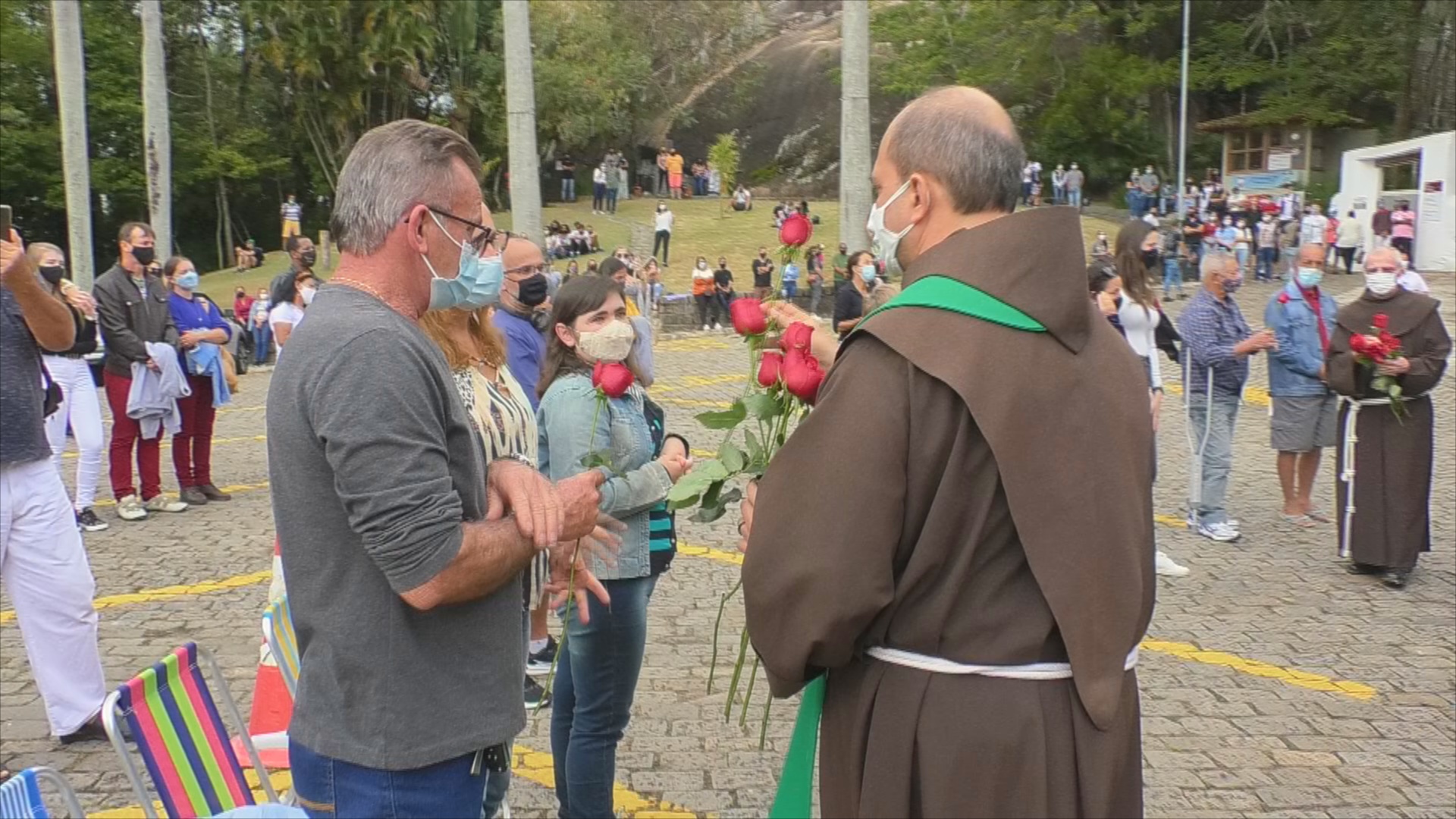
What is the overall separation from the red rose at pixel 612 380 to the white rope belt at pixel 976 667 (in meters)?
1.28

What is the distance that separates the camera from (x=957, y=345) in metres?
2.37

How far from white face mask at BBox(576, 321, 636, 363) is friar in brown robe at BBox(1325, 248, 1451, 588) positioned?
5844 millimetres

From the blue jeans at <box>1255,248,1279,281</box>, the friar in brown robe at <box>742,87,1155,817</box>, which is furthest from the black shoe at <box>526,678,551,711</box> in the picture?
the blue jeans at <box>1255,248,1279,281</box>

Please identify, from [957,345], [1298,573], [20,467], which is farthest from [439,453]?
[1298,573]

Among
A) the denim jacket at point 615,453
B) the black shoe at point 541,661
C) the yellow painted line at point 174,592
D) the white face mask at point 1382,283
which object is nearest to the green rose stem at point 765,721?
the denim jacket at point 615,453

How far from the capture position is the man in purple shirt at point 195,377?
10297mm

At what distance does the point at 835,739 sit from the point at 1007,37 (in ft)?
170

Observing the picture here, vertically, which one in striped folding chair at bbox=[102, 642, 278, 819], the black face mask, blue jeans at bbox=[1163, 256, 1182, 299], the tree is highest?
the tree

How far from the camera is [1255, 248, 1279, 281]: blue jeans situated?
101 feet

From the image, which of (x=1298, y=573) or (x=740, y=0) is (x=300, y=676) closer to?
(x=1298, y=573)

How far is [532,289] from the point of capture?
214 inches

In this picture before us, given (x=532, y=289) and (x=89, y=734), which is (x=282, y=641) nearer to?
(x=532, y=289)

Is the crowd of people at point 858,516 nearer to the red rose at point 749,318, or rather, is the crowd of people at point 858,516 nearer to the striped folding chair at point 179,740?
the red rose at point 749,318

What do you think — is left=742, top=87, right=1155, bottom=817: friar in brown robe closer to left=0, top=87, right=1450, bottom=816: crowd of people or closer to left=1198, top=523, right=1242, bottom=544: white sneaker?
left=0, top=87, right=1450, bottom=816: crowd of people
